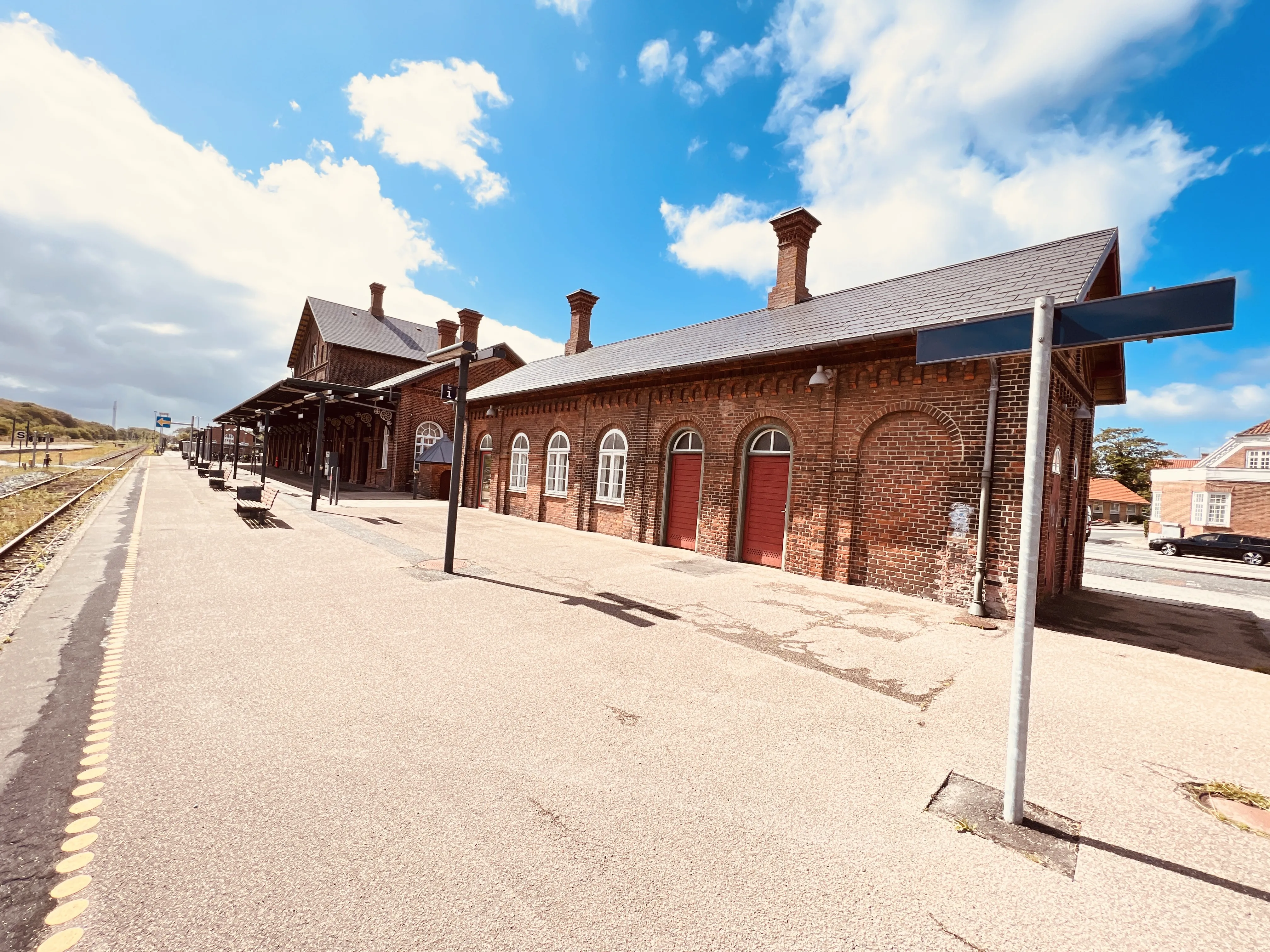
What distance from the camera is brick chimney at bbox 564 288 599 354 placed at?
2072 cm

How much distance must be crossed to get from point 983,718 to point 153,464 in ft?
177

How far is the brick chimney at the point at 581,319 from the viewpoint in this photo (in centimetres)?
2072

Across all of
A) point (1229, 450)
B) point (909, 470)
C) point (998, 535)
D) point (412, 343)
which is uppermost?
point (412, 343)

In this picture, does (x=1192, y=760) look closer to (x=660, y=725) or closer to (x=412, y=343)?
(x=660, y=725)

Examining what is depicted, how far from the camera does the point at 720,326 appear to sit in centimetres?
1437

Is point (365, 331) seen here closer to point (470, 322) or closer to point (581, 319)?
point (470, 322)

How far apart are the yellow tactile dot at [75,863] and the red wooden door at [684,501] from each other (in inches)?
392

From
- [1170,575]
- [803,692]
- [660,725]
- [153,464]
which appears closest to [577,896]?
[660,725]

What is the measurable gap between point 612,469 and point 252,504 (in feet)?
34.4

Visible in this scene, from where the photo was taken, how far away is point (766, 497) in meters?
10.4

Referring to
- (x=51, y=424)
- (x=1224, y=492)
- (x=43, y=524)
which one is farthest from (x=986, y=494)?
(x=51, y=424)

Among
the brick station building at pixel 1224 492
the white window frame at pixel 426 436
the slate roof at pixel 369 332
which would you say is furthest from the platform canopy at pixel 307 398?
the brick station building at pixel 1224 492

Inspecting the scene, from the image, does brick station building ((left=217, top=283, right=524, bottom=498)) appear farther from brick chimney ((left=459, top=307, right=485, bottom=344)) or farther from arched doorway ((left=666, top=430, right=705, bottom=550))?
arched doorway ((left=666, top=430, right=705, bottom=550))

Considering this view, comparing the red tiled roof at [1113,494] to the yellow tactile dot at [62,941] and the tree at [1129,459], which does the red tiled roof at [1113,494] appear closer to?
the tree at [1129,459]
